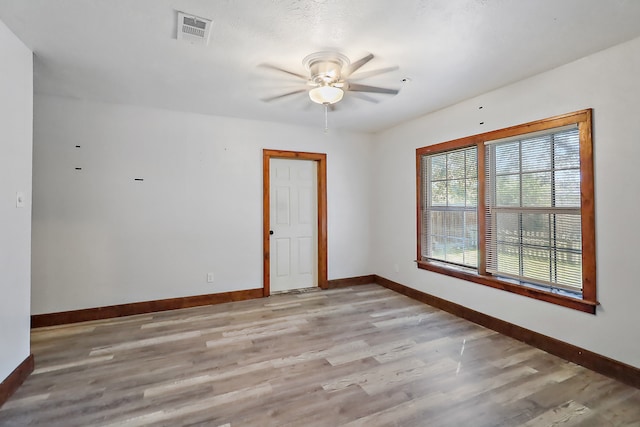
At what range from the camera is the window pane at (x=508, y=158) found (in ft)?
9.81

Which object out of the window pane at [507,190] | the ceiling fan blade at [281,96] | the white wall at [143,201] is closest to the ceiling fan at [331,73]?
the ceiling fan blade at [281,96]

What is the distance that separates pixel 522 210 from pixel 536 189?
0.23 m

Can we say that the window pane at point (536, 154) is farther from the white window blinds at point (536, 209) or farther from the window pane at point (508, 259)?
the window pane at point (508, 259)

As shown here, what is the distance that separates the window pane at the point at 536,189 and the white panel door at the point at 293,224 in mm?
2774

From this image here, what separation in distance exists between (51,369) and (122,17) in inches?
106

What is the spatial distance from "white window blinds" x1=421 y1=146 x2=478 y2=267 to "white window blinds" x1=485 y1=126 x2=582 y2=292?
0.74 feet

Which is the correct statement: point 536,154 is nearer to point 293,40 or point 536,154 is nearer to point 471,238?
point 471,238

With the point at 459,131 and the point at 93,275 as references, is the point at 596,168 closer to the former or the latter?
the point at 459,131

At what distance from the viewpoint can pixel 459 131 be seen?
3.54 m

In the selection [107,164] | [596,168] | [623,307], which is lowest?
[623,307]

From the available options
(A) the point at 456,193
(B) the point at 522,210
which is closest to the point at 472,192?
(A) the point at 456,193

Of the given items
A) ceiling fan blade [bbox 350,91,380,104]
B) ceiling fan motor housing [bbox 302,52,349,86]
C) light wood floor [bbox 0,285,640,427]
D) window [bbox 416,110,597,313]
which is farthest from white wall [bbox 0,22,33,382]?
window [bbox 416,110,597,313]

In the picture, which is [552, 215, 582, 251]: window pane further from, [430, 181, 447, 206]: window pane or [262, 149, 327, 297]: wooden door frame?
[262, 149, 327, 297]: wooden door frame

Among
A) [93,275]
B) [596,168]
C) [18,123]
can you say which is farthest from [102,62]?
[596,168]
